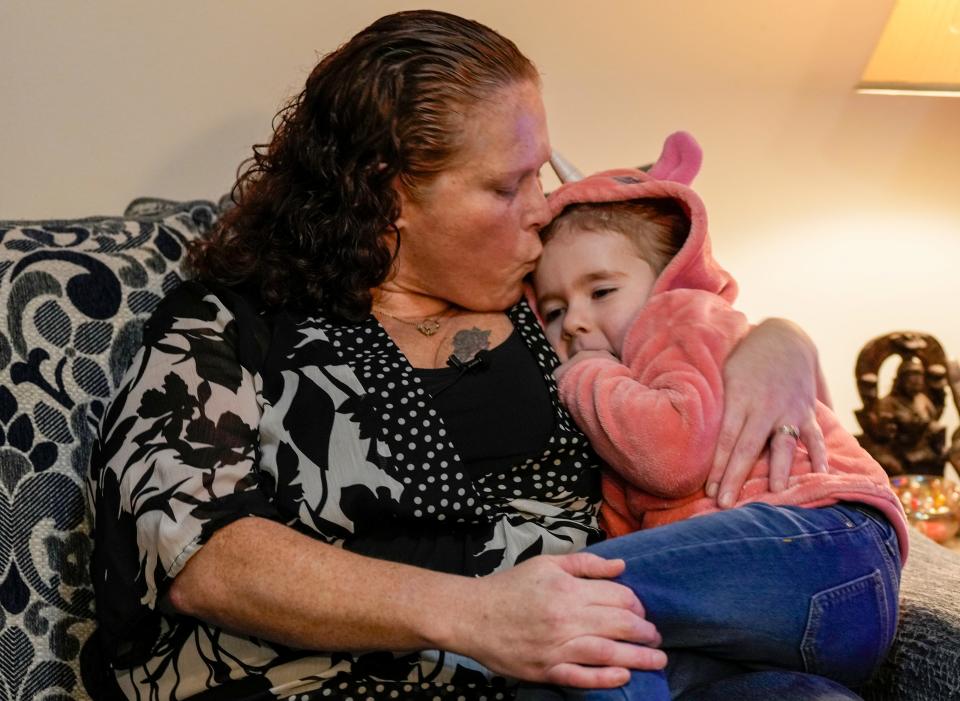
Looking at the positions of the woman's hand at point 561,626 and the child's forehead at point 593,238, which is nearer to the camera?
the woman's hand at point 561,626

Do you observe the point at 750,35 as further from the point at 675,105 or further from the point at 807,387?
the point at 807,387

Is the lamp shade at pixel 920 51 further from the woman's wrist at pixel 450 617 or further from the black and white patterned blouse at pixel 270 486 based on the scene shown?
the woman's wrist at pixel 450 617

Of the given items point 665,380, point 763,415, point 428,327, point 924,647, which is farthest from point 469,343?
point 924,647

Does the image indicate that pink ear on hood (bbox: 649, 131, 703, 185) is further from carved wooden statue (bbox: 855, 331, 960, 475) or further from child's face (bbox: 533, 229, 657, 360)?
carved wooden statue (bbox: 855, 331, 960, 475)

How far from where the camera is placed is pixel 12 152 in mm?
1878

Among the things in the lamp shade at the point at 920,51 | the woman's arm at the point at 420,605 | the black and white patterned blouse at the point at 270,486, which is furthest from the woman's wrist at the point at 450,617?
the lamp shade at the point at 920,51

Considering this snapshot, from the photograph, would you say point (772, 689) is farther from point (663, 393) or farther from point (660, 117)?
point (660, 117)

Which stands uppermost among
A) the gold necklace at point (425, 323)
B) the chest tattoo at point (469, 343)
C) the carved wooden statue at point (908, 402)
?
the gold necklace at point (425, 323)

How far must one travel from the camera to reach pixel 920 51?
188cm

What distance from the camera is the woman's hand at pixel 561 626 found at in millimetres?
1024

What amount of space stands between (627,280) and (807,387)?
0.28 m

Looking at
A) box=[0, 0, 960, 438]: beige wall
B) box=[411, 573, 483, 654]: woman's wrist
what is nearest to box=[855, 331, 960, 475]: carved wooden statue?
box=[0, 0, 960, 438]: beige wall

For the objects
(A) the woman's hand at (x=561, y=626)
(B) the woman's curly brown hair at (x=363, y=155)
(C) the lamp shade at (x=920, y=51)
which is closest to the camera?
(A) the woman's hand at (x=561, y=626)

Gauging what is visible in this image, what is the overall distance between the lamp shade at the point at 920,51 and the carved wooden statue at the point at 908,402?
0.49 meters
